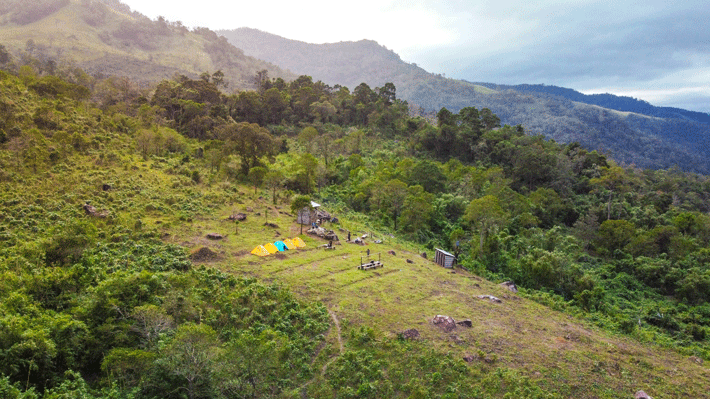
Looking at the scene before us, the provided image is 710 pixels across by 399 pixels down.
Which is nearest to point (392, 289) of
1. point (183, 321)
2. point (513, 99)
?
point (183, 321)

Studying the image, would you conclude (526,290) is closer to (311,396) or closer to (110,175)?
(311,396)

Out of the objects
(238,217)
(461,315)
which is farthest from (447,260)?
(238,217)

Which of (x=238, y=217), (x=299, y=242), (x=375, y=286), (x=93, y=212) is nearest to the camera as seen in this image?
(x=375, y=286)

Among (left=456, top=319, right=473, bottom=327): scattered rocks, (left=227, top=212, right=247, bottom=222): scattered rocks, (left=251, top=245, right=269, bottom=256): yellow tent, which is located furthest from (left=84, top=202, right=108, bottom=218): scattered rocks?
(left=456, top=319, right=473, bottom=327): scattered rocks

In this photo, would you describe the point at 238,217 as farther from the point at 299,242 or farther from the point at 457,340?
the point at 457,340

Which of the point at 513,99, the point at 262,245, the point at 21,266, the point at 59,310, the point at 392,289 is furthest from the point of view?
the point at 513,99

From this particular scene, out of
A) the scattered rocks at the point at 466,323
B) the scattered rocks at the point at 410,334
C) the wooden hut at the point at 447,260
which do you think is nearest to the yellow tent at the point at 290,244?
the wooden hut at the point at 447,260

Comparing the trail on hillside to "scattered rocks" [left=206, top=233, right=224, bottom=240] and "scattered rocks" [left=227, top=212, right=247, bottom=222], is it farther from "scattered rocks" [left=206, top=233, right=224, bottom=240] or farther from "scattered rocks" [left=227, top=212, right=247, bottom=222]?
"scattered rocks" [left=227, top=212, right=247, bottom=222]
